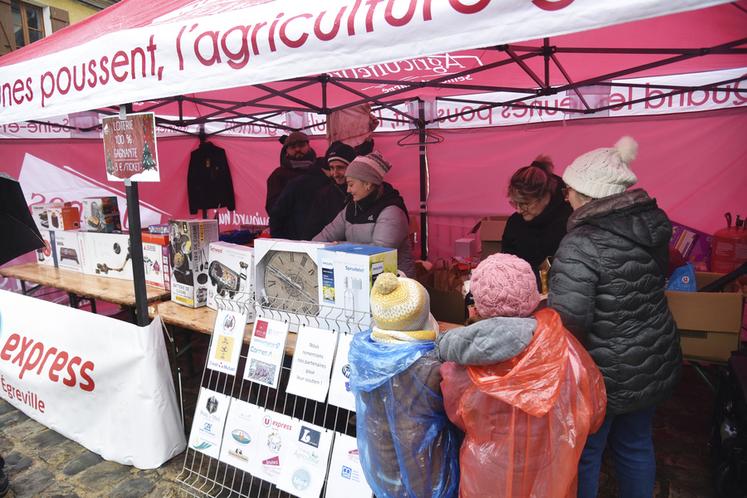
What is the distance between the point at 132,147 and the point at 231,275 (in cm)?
82

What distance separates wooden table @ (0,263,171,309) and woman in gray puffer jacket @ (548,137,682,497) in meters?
2.40

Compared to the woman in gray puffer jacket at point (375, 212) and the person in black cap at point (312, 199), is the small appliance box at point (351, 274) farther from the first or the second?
the person in black cap at point (312, 199)

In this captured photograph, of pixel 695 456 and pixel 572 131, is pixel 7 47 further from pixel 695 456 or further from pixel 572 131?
pixel 695 456

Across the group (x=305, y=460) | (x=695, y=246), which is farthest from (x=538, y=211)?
(x=695, y=246)

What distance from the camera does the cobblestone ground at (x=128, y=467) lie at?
8.31 feet

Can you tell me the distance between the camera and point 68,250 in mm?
3906

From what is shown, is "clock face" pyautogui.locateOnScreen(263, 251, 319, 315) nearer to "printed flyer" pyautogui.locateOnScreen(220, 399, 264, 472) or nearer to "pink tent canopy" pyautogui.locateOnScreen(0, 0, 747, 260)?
"printed flyer" pyautogui.locateOnScreen(220, 399, 264, 472)

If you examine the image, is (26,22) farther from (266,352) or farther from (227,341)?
(266,352)

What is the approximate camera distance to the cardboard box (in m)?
2.79

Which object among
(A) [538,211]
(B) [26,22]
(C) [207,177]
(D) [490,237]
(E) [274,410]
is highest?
(B) [26,22]

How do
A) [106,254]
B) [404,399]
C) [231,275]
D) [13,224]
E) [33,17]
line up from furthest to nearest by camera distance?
1. [33,17]
2. [106,254]
3. [13,224]
4. [231,275]
5. [404,399]

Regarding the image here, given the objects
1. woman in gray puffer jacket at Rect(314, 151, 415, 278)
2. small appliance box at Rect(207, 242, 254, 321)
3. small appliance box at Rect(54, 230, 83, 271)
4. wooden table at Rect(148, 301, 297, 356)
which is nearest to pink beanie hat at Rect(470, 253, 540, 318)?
wooden table at Rect(148, 301, 297, 356)

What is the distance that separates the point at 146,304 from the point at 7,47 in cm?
1102

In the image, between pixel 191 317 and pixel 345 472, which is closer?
pixel 345 472
